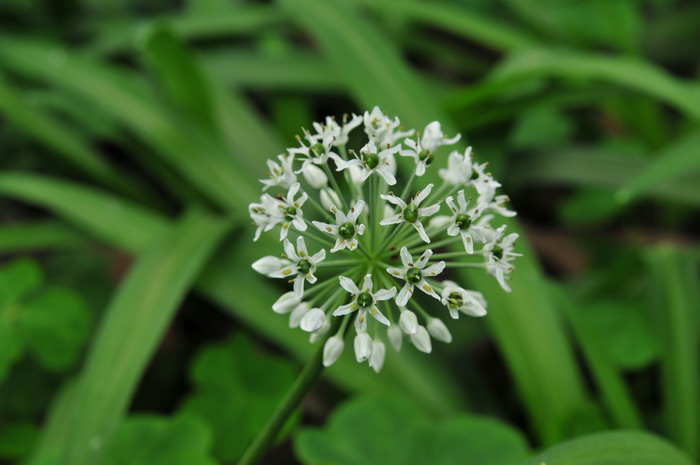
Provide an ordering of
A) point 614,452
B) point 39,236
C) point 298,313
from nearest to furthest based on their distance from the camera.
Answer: point 298,313
point 614,452
point 39,236

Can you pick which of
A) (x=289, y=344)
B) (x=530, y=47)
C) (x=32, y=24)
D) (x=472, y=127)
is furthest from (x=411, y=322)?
(x=32, y=24)

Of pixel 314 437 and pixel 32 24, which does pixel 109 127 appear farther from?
pixel 314 437

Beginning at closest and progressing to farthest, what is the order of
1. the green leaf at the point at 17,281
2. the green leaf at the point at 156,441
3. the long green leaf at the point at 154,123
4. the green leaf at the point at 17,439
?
the green leaf at the point at 156,441
the green leaf at the point at 17,439
the green leaf at the point at 17,281
the long green leaf at the point at 154,123

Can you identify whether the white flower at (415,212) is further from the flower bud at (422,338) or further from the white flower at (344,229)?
the flower bud at (422,338)

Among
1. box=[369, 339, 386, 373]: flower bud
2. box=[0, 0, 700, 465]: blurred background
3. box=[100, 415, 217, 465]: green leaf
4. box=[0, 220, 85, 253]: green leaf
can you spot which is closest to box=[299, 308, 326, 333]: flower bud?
box=[369, 339, 386, 373]: flower bud

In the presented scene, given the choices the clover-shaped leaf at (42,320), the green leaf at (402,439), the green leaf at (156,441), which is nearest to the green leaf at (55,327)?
the clover-shaped leaf at (42,320)

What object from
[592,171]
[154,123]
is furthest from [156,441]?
[592,171]

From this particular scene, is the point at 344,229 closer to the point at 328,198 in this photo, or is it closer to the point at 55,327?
the point at 328,198
